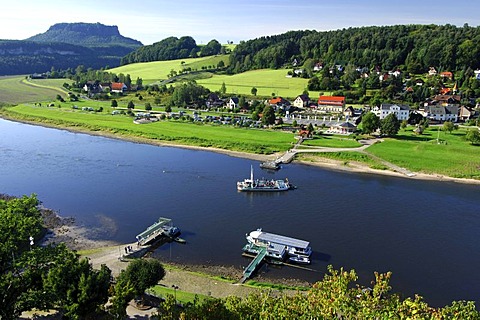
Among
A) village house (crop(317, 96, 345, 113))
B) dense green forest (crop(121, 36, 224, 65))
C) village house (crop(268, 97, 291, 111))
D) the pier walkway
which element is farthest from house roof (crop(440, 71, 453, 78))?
dense green forest (crop(121, 36, 224, 65))

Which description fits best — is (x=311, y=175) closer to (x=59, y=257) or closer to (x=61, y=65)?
(x=59, y=257)

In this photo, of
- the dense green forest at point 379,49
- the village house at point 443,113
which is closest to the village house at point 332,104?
the village house at point 443,113

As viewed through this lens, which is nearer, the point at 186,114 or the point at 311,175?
the point at 311,175

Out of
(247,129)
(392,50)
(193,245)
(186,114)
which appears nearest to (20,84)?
(186,114)

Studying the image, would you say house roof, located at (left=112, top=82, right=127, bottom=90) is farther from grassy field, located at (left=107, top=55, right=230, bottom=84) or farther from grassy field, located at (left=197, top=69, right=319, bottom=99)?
grassy field, located at (left=197, top=69, right=319, bottom=99)

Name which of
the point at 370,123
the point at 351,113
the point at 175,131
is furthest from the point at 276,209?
the point at 351,113
